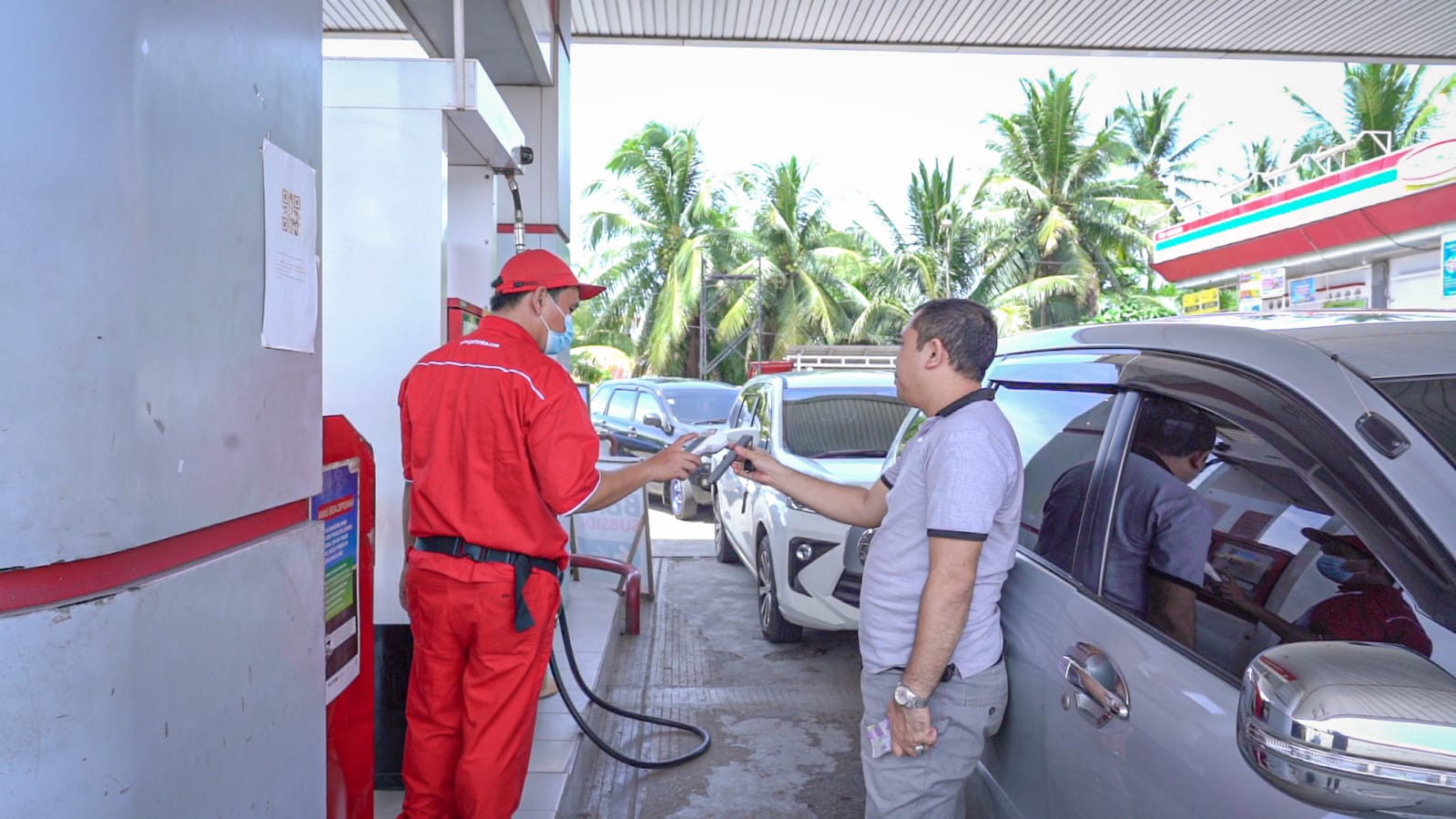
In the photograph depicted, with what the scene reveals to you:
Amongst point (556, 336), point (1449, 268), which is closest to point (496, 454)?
point (556, 336)

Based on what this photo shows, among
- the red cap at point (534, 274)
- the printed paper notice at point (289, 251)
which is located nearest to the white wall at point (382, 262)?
the red cap at point (534, 274)

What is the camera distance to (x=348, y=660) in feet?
9.14

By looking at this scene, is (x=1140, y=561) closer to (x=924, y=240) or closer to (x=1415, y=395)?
(x=1415, y=395)

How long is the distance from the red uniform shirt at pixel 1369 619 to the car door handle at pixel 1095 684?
1.24 ft

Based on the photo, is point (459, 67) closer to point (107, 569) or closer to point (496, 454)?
point (496, 454)

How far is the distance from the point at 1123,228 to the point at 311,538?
34810mm

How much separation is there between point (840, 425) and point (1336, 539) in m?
5.78

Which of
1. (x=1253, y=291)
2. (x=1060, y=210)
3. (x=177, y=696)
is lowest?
(x=177, y=696)

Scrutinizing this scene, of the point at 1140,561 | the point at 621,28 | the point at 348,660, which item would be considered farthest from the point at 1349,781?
the point at 621,28

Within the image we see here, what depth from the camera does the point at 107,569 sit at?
1286 millimetres

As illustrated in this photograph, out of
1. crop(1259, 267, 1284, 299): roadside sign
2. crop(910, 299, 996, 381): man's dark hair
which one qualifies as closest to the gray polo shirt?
crop(910, 299, 996, 381): man's dark hair

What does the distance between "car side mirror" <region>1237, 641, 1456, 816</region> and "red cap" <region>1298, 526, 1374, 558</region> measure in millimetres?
348

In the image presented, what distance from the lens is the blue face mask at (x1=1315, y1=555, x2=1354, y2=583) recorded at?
1.76 meters

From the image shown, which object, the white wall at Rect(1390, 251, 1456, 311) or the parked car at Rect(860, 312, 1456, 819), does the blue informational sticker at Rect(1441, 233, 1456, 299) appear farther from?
the parked car at Rect(860, 312, 1456, 819)
